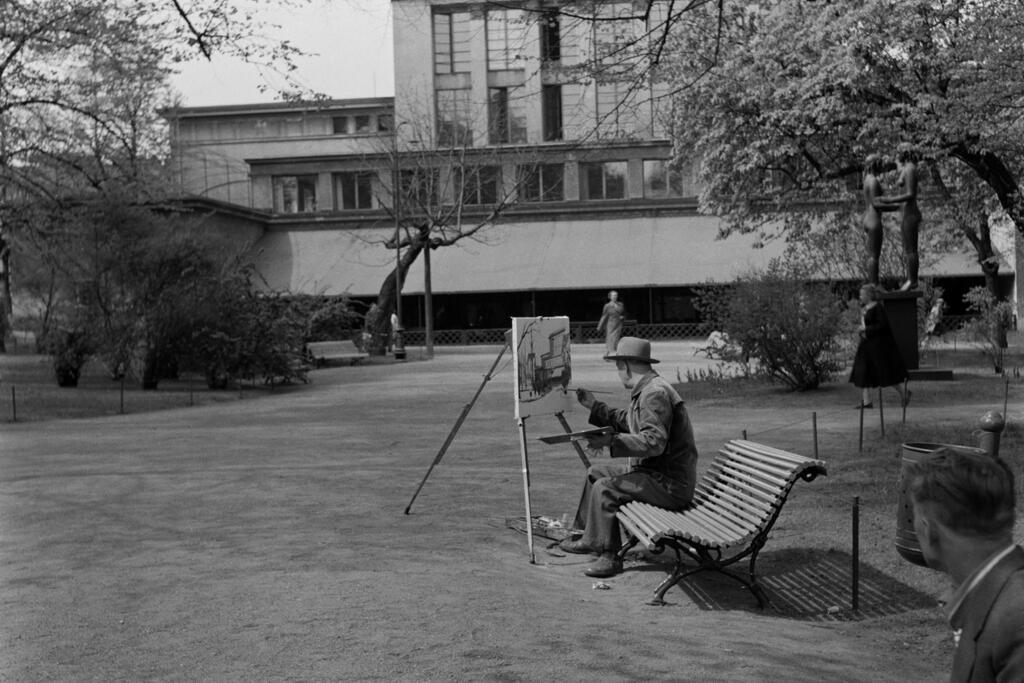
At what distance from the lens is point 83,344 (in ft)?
78.4

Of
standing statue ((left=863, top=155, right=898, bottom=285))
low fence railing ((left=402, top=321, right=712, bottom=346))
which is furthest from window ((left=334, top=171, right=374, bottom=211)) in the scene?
standing statue ((left=863, top=155, right=898, bottom=285))

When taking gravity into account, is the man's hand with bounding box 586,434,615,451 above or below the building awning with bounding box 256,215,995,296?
below

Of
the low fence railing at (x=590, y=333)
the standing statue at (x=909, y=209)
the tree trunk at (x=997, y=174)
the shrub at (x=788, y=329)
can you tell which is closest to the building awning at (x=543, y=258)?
the low fence railing at (x=590, y=333)


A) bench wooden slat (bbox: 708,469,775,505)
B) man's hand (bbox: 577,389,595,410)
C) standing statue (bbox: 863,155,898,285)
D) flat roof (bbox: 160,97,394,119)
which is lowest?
bench wooden slat (bbox: 708,469,775,505)

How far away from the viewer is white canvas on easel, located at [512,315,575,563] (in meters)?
8.23

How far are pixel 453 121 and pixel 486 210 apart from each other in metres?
4.47

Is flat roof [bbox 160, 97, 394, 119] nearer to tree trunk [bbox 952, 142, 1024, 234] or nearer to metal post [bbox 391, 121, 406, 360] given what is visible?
metal post [bbox 391, 121, 406, 360]

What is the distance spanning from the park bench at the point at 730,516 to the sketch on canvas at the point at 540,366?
4.23ft

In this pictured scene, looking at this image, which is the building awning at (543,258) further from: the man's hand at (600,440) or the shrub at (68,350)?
the man's hand at (600,440)

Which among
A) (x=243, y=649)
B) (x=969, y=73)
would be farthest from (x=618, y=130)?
(x=969, y=73)

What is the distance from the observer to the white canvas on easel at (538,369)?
8.23m

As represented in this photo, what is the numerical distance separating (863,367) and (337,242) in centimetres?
3723

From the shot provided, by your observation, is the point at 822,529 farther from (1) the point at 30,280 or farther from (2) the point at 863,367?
(1) the point at 30,280

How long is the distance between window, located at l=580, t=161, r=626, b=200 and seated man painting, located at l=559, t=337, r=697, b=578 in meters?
43.4
